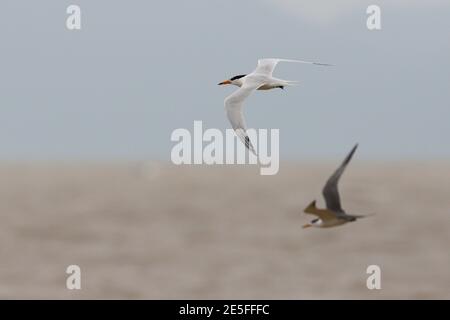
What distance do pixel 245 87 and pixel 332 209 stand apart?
1.57 meters

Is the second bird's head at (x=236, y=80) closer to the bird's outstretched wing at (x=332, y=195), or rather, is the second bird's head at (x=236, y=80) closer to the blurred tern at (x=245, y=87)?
the blurred tern at (x=245, y=87)

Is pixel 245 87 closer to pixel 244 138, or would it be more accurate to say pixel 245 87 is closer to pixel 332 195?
pixel 244 138

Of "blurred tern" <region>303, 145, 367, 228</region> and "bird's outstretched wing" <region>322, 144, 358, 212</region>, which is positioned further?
"bird's outstretched wing" <region>322, 144, 358, 212</region>

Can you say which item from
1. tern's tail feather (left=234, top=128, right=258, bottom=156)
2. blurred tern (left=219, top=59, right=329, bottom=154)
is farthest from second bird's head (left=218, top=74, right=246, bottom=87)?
tern's tail feather (left=234, top=128, right=258, bottom=156)

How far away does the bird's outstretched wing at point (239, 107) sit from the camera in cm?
958

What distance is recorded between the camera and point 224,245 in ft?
261

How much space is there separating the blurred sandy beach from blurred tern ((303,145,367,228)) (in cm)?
3282

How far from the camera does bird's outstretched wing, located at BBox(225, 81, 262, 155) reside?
31.4 feet

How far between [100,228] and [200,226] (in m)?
9.89

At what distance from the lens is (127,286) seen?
5753 centimetres

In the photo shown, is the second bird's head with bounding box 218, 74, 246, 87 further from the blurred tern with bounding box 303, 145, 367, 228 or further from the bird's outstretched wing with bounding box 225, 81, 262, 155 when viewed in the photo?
the blurred tern with bounding box 303, 145, 367, 228

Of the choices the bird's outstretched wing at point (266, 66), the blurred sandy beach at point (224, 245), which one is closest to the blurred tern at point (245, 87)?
the bird's outstretched wing at point (266, 66)
